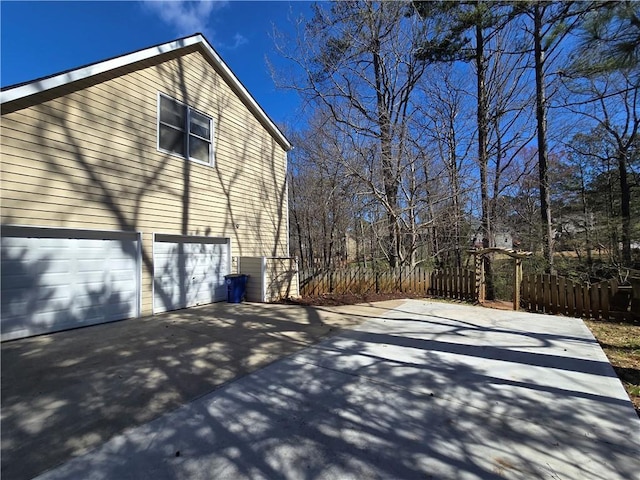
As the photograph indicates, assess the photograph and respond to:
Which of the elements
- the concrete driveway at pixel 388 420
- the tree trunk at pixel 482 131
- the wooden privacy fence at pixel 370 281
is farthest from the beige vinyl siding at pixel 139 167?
the tree trunk at pixel 482 131

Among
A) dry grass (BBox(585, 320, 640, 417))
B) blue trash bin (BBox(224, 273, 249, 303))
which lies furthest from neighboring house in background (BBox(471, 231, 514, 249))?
blue trash bin (BBox(224, 273, 249, 303))

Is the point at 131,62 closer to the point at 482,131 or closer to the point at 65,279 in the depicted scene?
the point at 65,279

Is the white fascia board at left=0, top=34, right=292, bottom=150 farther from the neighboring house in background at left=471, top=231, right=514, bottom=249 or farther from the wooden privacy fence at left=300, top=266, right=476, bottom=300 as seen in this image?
the neighboring house in background at left=471, top=231, right=514, bottom=249

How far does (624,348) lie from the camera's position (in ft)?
16.2

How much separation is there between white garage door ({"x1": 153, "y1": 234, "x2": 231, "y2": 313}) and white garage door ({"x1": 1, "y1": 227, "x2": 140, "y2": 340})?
0.59 metres

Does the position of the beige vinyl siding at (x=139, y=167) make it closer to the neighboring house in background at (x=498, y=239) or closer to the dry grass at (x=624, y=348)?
the dry grass at (x=624, y=348)

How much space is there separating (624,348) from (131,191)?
9021 mm

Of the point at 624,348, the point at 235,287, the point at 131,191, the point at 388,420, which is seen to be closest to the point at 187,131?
the point at 131,191

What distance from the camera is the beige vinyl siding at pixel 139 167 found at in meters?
5.45

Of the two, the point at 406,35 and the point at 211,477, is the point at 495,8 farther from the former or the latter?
the point at 211,477

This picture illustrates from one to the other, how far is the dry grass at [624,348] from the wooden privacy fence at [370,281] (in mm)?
4171

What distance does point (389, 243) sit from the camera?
13.1m

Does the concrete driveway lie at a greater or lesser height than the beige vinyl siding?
lesser

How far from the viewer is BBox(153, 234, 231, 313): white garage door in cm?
757
